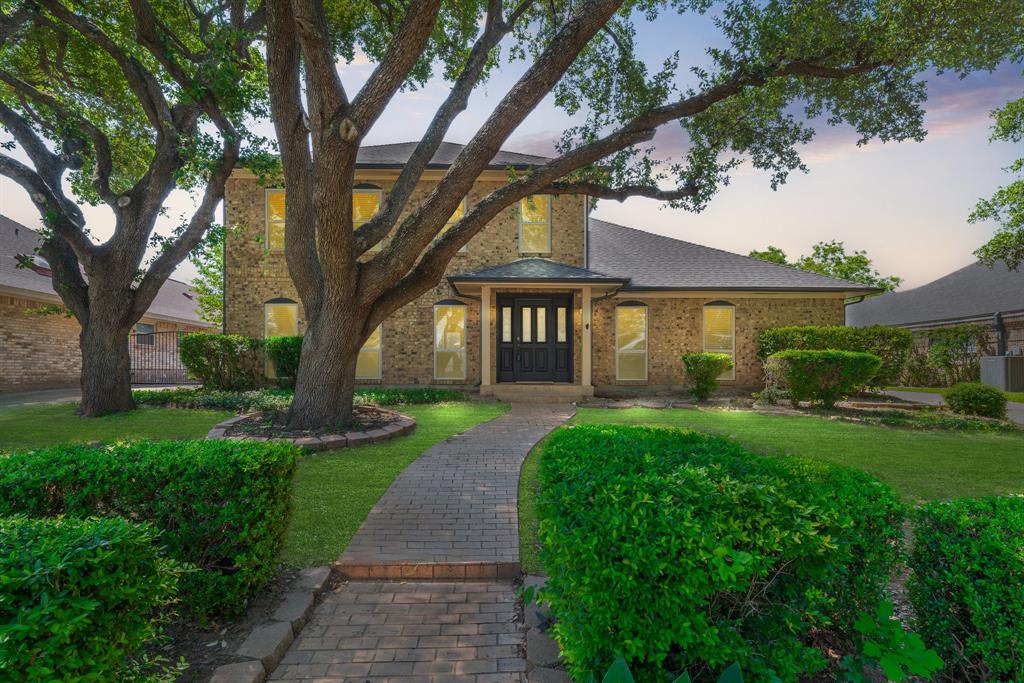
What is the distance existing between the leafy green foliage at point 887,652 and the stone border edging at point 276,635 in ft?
8.88

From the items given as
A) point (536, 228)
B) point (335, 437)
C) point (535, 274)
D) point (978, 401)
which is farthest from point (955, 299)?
point (335, 437)

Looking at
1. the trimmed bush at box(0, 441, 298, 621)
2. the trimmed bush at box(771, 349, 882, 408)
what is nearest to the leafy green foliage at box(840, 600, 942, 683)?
the trimmed bush at box(0, 441, 298, 621)

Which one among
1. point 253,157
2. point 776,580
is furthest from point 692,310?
point 776,580

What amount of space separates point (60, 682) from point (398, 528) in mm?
2771

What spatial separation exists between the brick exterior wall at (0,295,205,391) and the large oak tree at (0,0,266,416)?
6848 millimetres

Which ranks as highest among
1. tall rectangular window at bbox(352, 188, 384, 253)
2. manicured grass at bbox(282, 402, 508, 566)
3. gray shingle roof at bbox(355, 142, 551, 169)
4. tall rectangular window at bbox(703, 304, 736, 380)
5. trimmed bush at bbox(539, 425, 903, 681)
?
gray shingle roof at bbox(355, 142, 551, 169)

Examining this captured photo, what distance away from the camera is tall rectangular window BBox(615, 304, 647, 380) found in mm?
14953

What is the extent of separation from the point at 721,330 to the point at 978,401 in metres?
6.03

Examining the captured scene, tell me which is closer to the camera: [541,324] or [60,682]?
[60,682]

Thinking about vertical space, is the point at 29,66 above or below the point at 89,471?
above

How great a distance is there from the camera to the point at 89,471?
8.71ft

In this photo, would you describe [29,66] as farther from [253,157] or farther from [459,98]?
[459,98]

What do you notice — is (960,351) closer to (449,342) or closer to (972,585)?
(449,342)

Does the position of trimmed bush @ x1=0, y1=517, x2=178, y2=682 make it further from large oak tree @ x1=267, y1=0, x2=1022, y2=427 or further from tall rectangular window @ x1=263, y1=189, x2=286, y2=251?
tall rectangular window @ x1=263, y1=189, x2=286, y2=251
